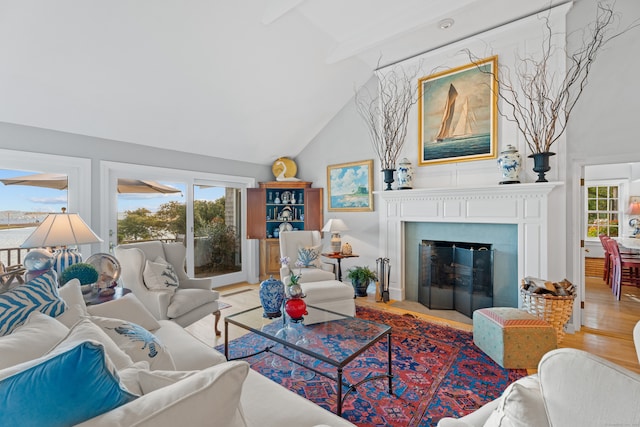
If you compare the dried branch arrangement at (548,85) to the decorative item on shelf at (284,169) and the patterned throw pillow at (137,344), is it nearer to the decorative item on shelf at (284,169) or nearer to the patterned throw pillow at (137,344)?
the decorative item on shelf at (284,169)

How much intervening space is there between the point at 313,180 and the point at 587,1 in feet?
12.6

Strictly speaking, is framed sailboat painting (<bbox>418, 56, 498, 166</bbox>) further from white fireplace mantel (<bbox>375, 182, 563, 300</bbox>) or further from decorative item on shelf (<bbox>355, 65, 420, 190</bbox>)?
white fireplace mantel (<bbox>375, 182, 563, 300</bbox>)

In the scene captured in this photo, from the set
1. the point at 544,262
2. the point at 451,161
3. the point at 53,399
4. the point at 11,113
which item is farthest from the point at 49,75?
the point at 544,262

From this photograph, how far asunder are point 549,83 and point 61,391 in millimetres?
4105

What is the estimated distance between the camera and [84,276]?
2049 mm

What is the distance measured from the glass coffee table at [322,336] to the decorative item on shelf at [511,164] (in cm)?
216

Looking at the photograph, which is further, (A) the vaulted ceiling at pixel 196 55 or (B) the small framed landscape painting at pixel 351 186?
(B) the small framed landscape painting at pixel 351 186

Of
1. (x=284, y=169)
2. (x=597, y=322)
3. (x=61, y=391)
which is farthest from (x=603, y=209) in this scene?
(x=61, y=391)

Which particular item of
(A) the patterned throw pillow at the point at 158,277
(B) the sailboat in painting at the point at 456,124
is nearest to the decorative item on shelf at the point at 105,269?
(A) the patterned throw pillow at the point at 158,277

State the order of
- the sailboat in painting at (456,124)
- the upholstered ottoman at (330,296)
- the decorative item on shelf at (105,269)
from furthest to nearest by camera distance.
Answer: the sailboat in painting at (456,124) → the upholstered ottoman at (330,296) → the decorative item on shelf at (105,269)

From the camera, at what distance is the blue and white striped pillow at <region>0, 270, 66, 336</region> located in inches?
43.9

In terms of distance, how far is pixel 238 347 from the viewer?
2568mm

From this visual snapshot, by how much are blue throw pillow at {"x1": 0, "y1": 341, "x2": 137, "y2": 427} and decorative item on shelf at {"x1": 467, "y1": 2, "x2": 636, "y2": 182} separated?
3.54m

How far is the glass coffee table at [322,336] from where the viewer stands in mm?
1724
